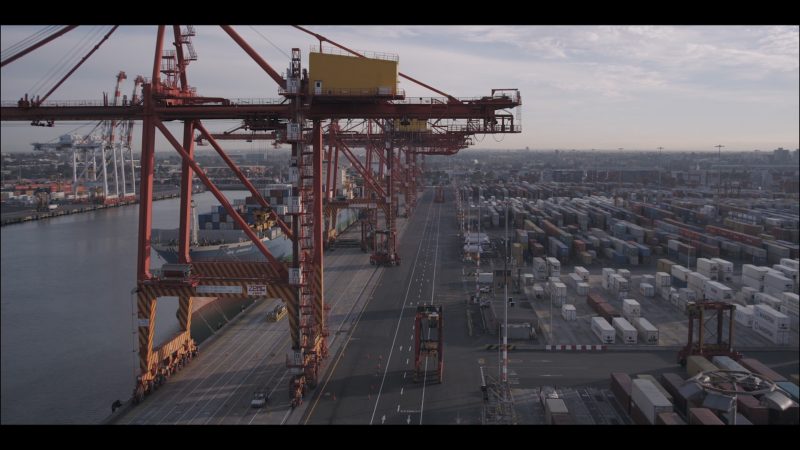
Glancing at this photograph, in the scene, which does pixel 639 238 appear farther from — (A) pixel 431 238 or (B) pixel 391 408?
(B) pixel 391 408

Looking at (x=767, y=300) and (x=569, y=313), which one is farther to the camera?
(x=767, y=300)

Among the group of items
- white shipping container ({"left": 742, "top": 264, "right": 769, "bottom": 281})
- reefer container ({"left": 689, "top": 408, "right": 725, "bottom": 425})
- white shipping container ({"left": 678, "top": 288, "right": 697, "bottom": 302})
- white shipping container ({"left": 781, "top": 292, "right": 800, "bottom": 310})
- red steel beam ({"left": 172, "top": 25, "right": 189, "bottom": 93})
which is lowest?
reefer container ({"left": 689, "top": 408, "right": 725, "bottom": 425})

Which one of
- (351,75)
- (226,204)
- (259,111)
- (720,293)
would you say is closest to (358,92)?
(351,75)

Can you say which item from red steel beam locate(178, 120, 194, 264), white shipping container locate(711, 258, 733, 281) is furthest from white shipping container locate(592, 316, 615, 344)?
red steel beam locate(178, 120, 194, 264)

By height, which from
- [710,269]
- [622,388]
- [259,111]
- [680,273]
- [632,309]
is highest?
[259,111]

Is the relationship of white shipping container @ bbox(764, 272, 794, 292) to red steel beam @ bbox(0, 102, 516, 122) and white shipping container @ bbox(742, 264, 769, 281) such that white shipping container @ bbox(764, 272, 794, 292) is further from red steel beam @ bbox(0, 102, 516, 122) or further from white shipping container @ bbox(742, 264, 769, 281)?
red steel beam @ bbox(0, 102, 516, 122)

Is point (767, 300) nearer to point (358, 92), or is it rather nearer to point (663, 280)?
point (663, 280)

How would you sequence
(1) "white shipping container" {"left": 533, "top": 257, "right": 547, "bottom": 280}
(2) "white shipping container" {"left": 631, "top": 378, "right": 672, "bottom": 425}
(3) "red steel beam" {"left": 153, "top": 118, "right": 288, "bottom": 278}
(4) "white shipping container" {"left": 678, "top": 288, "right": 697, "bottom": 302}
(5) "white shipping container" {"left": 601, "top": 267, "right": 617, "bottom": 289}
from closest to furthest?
1. (2) "white shipping container" {"left": 631, "top": 378, "right": 672, "bottom": 425}
2. (3) "red steel beam" {"left": 153, "top": 118, "right": 288, "bottom": 278}
3. (4) "white shipping container" {"left": 678, "top": 288, "right": 697, "bottom": 302}
4. (5) "white shipping container" {"left": 601, "top": 267, "right": 617, "bottom": 289}
5. (1) "white shipping container" {"left": 533, "top": 257, "right": 547, "bottom": 280}
